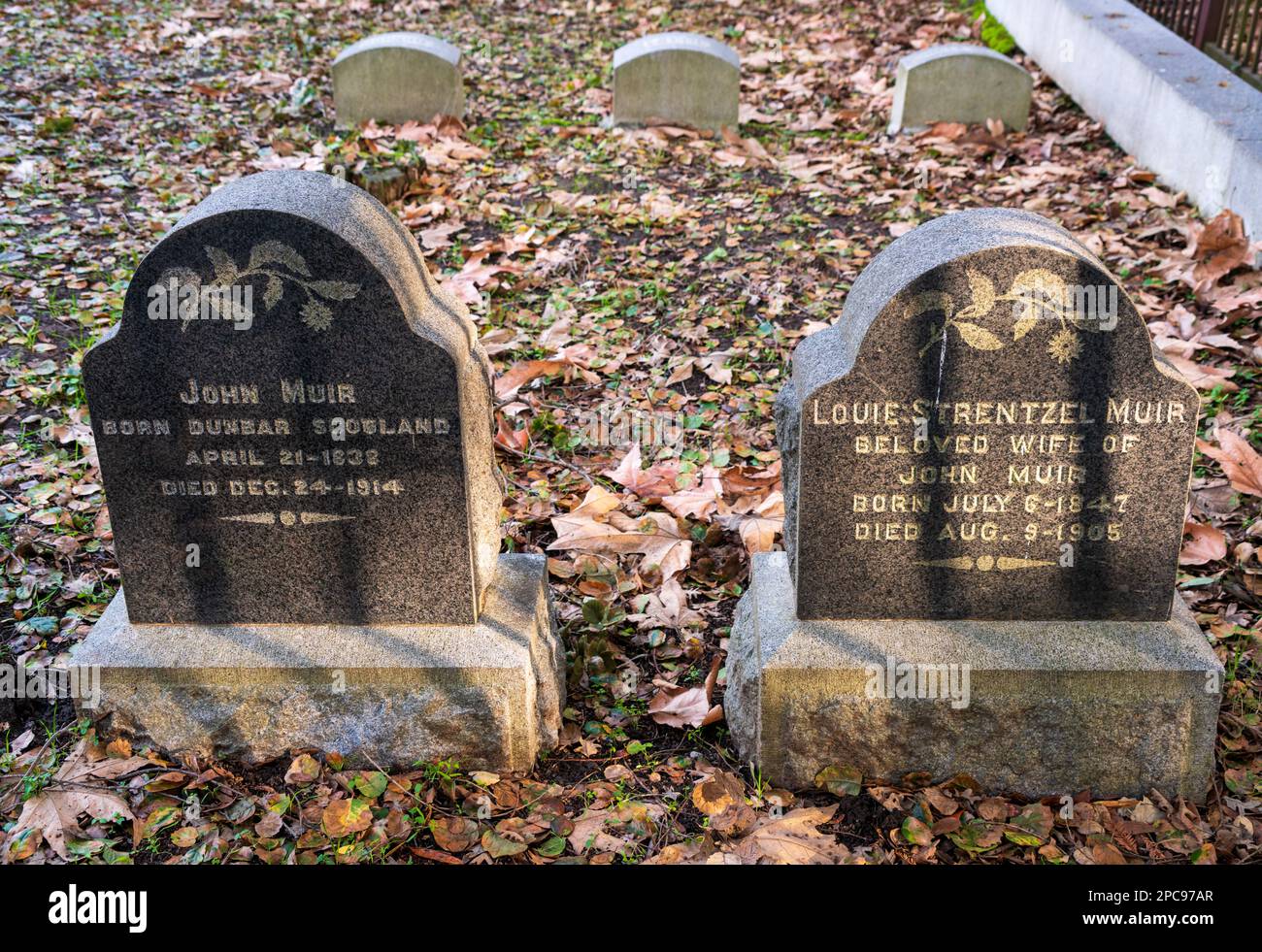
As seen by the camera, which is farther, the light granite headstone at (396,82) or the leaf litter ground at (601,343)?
the light granite headstone at (396,82)

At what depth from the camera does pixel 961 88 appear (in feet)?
27.1

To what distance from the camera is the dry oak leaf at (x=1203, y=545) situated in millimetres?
3959

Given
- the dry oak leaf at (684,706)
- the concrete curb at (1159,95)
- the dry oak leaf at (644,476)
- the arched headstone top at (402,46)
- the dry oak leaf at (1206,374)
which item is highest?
the arched headstone top at (402,46)

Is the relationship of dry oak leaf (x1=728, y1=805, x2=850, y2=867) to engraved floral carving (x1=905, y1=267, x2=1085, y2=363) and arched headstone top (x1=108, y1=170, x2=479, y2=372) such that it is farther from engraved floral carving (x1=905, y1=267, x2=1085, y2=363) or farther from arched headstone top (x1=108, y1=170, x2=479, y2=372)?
arched headstone top (x1=108, y1=170, x2=479, y2=372)

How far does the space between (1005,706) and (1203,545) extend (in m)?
1.34

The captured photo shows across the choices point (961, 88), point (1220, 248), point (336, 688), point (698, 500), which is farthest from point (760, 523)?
point (961, 88)

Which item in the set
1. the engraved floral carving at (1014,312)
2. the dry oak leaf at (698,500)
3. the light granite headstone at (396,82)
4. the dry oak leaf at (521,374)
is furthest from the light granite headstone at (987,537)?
the light granite headstone at (396,82)

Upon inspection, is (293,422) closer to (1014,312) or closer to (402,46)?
(1014,312)

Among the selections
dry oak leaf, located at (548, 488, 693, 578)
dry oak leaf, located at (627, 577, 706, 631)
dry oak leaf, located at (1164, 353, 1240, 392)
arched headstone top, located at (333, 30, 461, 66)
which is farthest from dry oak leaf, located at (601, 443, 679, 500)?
arched headstone top, located at (333, 30, 461, 66)

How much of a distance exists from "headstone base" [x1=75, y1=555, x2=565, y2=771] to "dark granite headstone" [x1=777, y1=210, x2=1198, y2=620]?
0.90 m

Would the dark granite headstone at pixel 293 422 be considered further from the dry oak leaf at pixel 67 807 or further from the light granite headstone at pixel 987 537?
the light granite headstone at pixel 987 537

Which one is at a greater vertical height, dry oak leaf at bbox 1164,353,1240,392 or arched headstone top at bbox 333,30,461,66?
arched headstone top at bbox 333,30,461,66

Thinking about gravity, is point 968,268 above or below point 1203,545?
above

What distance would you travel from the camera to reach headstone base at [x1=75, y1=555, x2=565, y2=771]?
328 cm
